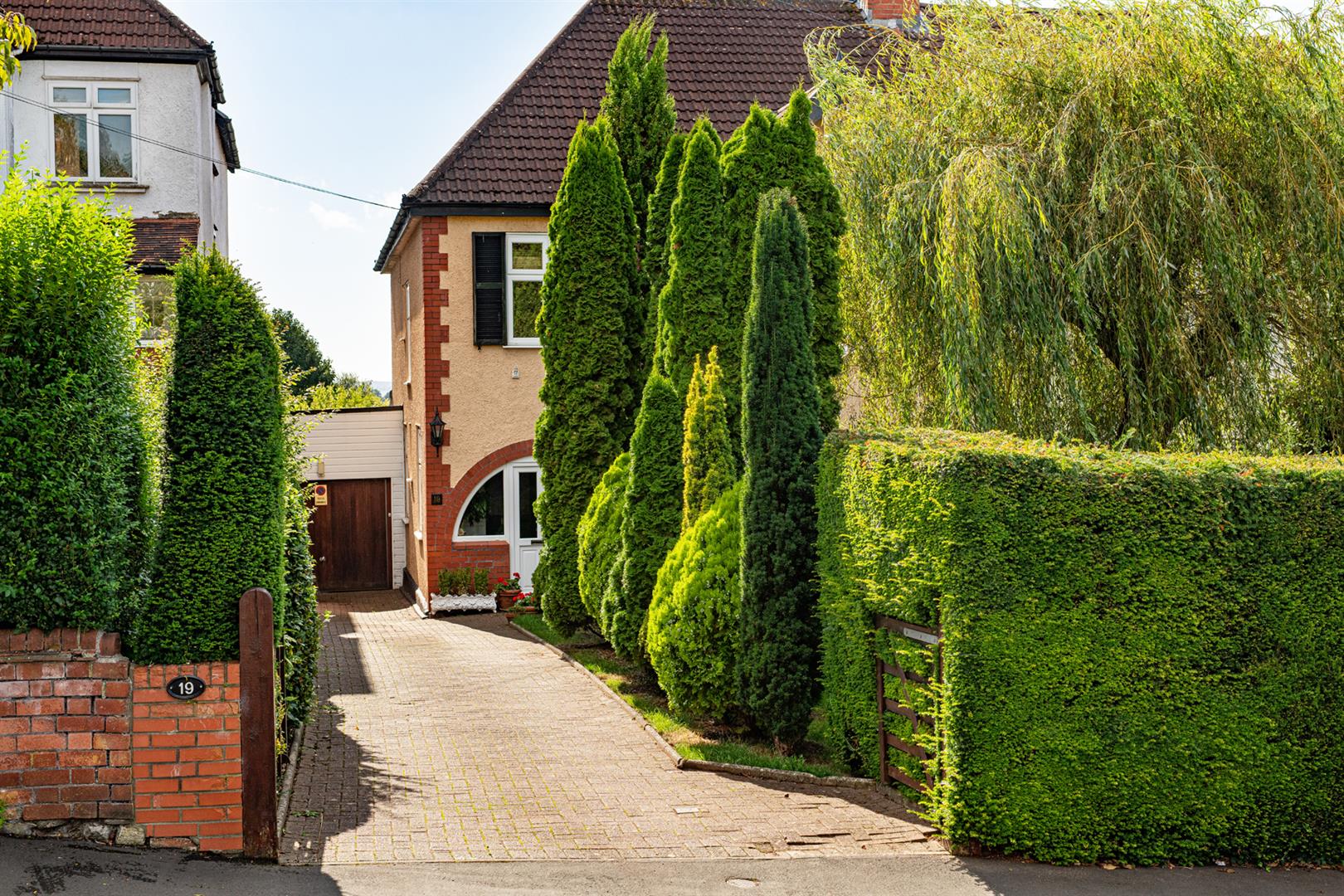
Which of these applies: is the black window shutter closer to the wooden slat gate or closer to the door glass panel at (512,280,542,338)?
the door glass panel at (512,280,542,338)

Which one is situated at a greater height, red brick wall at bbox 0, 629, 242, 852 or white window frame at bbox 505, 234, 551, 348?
white window frame at bbox 505, 234, 551, 348

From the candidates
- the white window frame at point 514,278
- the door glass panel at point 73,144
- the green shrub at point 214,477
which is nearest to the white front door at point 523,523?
the white window frame at point 514,278

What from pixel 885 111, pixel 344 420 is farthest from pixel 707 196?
pixel 344 420

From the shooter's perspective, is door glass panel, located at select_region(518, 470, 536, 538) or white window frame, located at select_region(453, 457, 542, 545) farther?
door glass panel, located at select_region(518, 470, 536, 538)

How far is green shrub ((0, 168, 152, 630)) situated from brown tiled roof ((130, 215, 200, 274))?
10.2 m

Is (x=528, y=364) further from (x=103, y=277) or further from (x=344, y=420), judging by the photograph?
(x=103, y=277)

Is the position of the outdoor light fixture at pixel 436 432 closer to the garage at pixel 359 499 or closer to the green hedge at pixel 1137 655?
the garage at pixel 359 499

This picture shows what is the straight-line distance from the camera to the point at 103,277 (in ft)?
26.8

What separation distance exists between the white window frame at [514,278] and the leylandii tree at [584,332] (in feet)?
11.9

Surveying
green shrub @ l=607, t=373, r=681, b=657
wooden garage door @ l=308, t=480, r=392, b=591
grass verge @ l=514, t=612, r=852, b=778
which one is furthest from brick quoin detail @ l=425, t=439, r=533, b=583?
green shrub @ l=607, t=373, r=681, b=657

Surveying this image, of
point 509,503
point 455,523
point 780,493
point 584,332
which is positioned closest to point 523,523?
point 509,503

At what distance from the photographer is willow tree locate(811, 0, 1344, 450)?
41.6ft

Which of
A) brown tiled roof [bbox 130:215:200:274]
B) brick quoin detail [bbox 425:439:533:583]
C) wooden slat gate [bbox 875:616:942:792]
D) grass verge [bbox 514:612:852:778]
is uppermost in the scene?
brown tiled roof [bbox 130:215:200:274]

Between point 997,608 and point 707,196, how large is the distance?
23.8 ft
